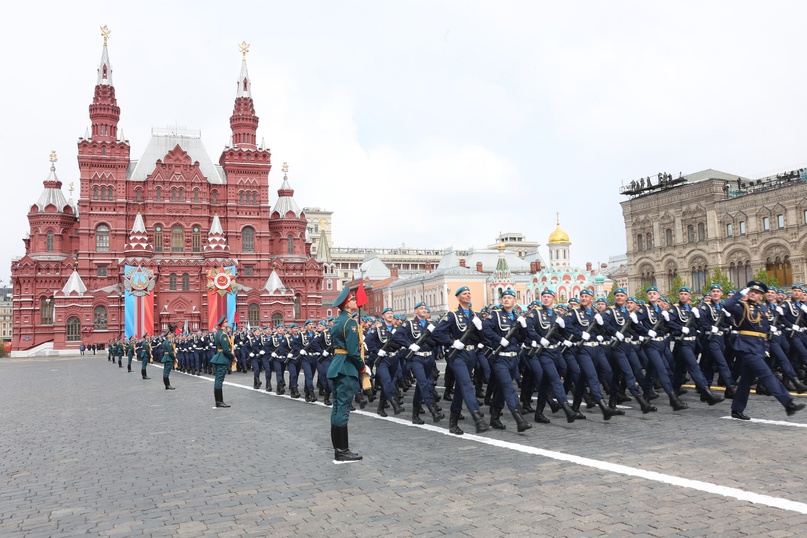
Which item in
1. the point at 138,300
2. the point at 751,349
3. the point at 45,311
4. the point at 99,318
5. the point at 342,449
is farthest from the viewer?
the point at 45,311

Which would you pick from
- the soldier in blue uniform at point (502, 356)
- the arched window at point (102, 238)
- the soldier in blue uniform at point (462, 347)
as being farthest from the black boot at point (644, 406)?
the arched window at point (102, 238)

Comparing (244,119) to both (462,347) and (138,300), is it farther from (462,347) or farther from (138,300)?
(462,347)

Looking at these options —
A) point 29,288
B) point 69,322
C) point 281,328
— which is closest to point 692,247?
point 281,328

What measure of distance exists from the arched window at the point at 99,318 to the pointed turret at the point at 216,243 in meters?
10.8

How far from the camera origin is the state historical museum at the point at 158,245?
191ft

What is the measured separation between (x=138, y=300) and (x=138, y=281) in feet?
5.80

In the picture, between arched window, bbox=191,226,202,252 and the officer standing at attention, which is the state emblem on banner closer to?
arched window, bbox=191,226,202,252

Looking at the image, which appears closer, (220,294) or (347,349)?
(347,349)

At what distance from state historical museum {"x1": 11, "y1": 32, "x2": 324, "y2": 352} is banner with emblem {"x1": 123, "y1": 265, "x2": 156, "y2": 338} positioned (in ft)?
0.31

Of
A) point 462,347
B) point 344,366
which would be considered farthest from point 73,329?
point 344,366

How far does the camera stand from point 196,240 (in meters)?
63.8

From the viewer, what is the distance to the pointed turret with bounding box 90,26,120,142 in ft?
205

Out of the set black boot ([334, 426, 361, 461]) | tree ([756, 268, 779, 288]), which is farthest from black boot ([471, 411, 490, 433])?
tree ([756, 268, 779, 288])

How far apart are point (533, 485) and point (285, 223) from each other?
6269 centimetres
